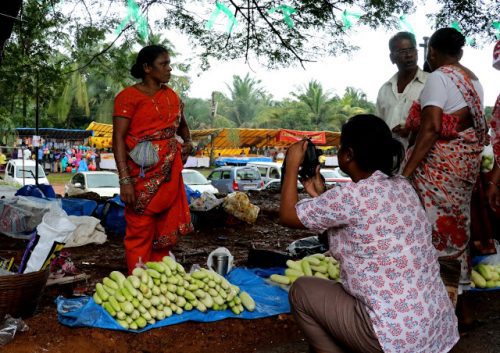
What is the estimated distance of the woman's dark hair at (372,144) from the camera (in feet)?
7.64

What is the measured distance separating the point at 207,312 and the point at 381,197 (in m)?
1.61

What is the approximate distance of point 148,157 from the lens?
12.9 feet

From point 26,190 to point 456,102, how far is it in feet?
20.1

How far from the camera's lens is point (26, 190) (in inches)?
296

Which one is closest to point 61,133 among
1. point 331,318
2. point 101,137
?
point 101,137

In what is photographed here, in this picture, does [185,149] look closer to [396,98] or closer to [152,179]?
[152,179]

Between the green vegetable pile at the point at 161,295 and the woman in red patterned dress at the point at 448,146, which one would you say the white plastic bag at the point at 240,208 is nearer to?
the green vegetable pile at the point at 161,295

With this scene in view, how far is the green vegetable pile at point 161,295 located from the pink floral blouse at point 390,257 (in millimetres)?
1352

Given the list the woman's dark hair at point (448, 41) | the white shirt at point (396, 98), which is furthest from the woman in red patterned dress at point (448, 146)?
the white shirt at point (396, 98)

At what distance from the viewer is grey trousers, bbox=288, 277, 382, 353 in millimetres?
2307

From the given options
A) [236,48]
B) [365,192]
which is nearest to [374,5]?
[236,48]

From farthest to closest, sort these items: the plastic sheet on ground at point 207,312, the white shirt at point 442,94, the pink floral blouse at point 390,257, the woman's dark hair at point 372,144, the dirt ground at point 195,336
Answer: the white shirt at point 442,94, the plastic sheet on ground at point 207,312, the dirt ground at point 195,336, the woman's dark hair at point 372,144, the pink floral blouse at point 390,257

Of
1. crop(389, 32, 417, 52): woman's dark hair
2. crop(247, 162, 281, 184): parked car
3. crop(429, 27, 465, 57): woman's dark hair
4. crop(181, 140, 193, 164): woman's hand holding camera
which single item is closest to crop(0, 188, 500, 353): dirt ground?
crop(181, 140, 193, 164): woman's hand holding camera

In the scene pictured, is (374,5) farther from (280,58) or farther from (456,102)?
(456,102)
